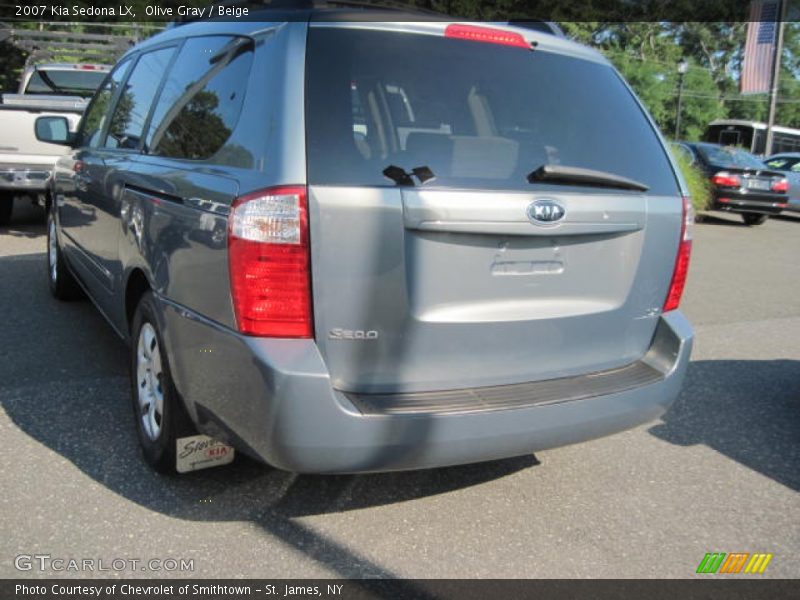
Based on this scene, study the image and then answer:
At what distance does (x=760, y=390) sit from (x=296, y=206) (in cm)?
376

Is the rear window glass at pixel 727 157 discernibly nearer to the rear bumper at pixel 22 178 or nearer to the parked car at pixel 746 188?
the parked car at pixel 746 188

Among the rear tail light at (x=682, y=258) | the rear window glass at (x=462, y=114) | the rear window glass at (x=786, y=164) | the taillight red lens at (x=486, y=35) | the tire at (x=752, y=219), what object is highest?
the taillight red lens at (x=486, y=35)

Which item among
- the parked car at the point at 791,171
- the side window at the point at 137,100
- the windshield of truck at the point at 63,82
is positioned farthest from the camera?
the parked car at the point at 791,171

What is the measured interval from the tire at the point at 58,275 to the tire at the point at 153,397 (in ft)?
8.85

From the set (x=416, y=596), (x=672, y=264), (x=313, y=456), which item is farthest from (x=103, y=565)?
(x=672, y=264)

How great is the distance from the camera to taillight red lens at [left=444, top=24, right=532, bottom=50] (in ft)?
9.13

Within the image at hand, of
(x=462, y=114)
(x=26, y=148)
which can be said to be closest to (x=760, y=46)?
(x=26, y=148)

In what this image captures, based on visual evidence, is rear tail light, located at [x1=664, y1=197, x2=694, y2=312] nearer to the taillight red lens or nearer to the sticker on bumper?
the taillight red lens

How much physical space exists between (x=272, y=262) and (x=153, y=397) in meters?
1.22

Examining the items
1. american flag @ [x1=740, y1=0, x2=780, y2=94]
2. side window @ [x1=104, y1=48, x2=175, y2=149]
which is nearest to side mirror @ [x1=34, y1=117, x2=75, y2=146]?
side window @ [x1=104, y1=48, x2=175, y2=149]

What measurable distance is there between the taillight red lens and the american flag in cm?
1937

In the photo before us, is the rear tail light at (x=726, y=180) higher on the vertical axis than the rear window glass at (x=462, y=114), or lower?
lower

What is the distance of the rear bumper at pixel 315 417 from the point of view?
2414 millimetres

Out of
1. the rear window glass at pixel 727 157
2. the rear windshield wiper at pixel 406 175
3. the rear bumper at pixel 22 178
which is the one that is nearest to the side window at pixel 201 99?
the rear windshield wiper at pixel 406 175
